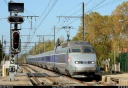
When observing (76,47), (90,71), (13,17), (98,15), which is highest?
(98,15)

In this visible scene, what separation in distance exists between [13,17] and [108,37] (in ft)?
143

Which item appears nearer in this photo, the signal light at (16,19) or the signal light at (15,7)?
the signal light at (15,7)

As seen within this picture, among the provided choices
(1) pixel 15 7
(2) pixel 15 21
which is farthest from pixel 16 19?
(1) pixel 15 7

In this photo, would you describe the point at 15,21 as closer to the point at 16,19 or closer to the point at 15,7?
the point at 16,19

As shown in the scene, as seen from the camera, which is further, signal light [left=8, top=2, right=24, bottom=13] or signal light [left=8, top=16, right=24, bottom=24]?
signal light [left=8, top=16, right=24, bottom=24]

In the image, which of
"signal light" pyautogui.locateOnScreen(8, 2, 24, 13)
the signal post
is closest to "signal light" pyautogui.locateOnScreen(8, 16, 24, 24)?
the signal post

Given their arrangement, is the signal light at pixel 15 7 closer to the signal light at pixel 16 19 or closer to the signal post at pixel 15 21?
the signal post at pixel 15 21

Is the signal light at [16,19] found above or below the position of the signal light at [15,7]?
below

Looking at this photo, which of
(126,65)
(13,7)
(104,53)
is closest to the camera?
(13,7)

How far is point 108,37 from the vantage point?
65.1 m

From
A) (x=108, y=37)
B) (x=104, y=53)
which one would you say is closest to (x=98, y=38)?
(x=108, y=37)

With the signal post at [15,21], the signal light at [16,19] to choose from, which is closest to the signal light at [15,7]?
the signal post at [15,21]

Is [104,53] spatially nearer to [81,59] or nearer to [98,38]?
[98,38]

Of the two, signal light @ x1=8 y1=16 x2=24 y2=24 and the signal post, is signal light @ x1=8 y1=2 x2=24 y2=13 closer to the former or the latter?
the signal post
